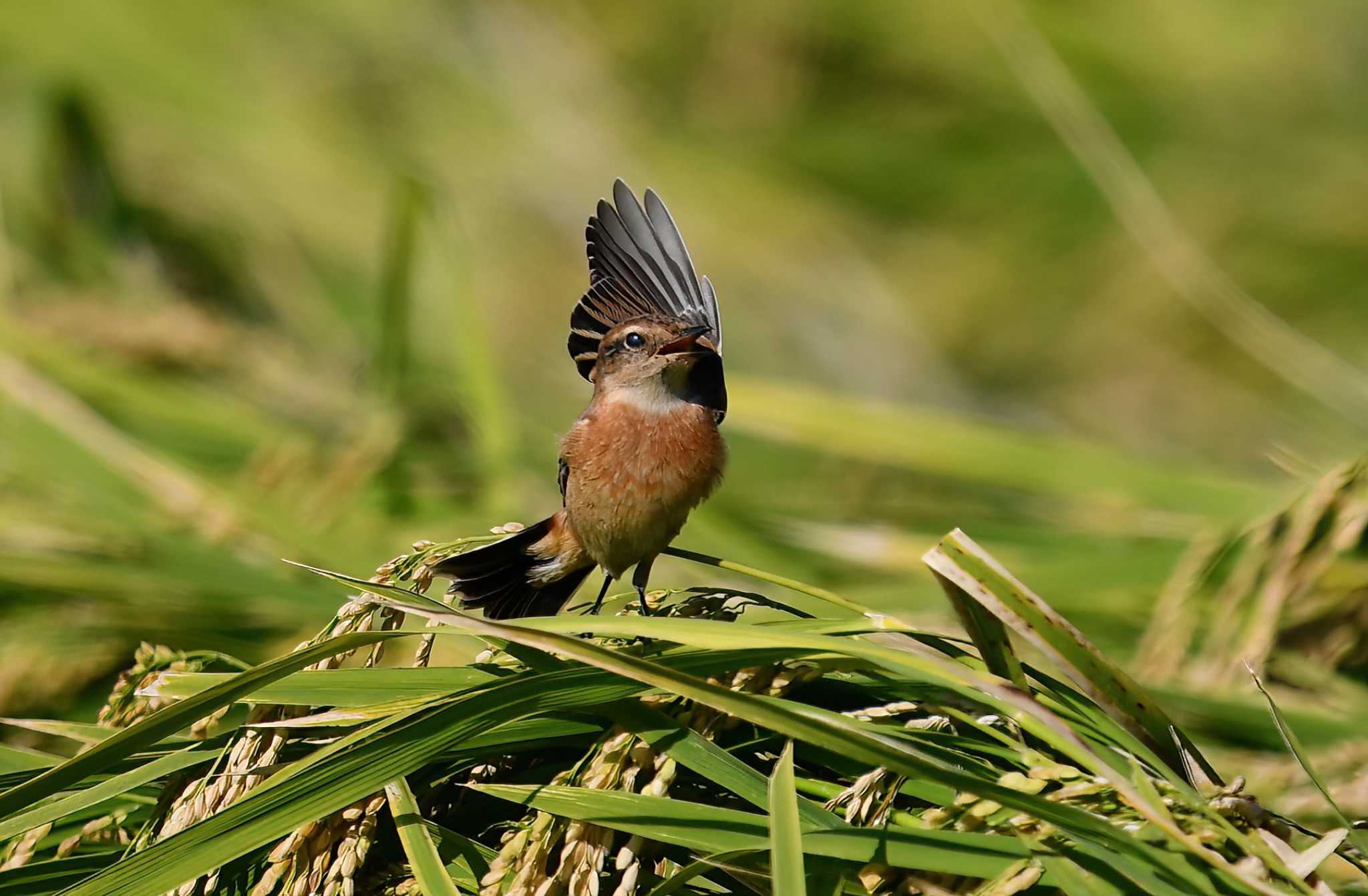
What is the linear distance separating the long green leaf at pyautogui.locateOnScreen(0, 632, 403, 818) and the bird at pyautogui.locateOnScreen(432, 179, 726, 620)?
0.44 m

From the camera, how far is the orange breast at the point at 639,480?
1763 millimetres

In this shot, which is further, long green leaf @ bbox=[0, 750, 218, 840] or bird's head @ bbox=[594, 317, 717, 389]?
bird's head @ bbox=[594, 317, 717, 389]

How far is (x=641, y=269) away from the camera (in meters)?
1.97

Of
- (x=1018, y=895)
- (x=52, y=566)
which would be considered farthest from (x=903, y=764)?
(x=52, y=566)

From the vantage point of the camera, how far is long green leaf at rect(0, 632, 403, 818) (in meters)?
1.18

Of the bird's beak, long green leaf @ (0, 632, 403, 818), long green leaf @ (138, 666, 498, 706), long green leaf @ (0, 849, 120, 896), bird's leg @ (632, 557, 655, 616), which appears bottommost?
long green leaf @ (0, 849, 120, 896)

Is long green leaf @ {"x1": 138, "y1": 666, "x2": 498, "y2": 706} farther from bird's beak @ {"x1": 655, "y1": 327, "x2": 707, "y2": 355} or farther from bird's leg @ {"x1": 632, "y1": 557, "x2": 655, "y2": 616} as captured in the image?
bird's beak @ {"x1": 655, "y1": 327, "x2": 707, "y2": 355}

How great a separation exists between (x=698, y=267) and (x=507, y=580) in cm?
365

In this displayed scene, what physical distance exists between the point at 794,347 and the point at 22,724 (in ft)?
13.7

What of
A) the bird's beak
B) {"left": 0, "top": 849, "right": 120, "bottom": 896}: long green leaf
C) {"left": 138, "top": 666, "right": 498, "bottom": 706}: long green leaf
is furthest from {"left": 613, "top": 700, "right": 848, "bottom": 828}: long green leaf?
the bird's beak

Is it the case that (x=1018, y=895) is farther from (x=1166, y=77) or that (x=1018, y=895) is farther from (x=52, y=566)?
(x=1166, y=77)

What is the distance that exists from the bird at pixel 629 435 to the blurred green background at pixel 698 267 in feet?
2.50

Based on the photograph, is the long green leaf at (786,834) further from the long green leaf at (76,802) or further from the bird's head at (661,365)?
the bird's head at (661,365)

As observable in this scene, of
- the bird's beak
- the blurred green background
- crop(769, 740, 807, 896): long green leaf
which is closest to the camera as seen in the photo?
crop(769, 740, 807, 896): long green leaf
